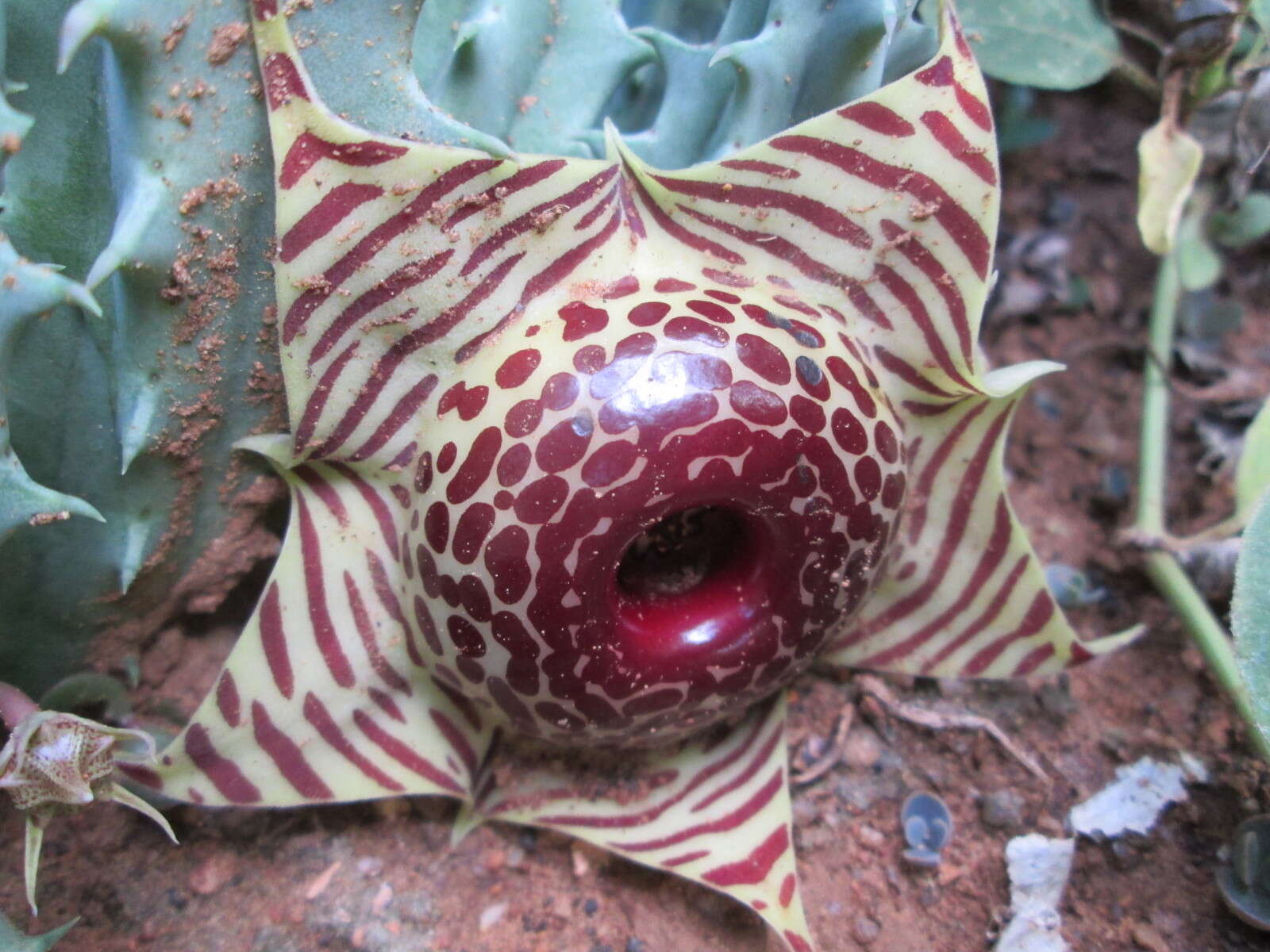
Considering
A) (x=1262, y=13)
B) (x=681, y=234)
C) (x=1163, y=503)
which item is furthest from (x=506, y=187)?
(x=1163, y=503)

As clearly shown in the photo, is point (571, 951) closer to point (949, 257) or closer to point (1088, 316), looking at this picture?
point (949, 257)

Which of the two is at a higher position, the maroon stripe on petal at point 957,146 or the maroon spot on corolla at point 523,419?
the maroon stripe on petal at point 957,146

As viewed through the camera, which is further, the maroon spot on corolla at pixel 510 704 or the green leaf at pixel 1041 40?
the green leaf at pixel 1041 40

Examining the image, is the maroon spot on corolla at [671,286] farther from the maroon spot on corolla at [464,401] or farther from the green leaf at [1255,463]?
the green leaf at [1255,463]

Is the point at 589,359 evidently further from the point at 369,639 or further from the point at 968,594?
the point at 968,594

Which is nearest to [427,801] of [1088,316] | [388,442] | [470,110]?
[388,442]

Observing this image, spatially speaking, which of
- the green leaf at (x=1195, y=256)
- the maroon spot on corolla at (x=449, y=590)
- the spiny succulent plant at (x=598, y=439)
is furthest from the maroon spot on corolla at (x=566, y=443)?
the green leaf at (x=1195, y=256)
